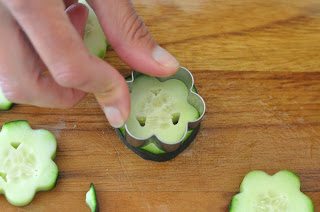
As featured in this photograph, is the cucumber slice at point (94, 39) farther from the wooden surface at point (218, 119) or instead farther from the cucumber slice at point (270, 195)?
the cucumber slice at point (270, 195)

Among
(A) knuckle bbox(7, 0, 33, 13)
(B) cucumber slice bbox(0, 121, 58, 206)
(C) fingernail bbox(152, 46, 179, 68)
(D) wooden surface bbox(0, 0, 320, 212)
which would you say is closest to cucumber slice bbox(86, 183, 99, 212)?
(D) wooden surface bbox(0, 0, 320, 212)

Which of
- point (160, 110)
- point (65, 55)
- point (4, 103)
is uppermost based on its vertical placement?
point (65, 55)

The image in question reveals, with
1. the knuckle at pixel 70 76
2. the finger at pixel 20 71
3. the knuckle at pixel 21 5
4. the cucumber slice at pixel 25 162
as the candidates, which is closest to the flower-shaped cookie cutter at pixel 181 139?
the cucumber slice at pixel 25 162

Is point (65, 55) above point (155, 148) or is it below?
above

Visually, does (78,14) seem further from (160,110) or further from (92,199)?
(92,199)

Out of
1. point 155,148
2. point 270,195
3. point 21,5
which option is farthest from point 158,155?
point 21,5

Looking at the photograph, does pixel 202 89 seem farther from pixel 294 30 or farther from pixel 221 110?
pixel 294 30

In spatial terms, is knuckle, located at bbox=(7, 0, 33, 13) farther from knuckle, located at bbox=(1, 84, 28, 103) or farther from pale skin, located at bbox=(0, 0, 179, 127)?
knuckle, located at bbox=(1, 84, 28, 103)
